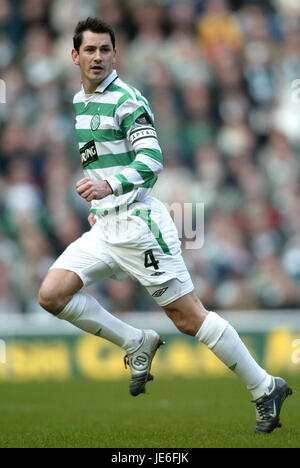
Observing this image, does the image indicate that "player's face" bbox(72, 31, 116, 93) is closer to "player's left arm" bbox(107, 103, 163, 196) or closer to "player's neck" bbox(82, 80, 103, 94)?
"player's neck" bbox(82, 80, 103, 94)

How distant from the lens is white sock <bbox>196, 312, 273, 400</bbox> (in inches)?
221

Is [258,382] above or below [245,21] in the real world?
below

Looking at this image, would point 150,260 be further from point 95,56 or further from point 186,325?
point 95,56

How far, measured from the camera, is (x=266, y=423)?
18.4 feet

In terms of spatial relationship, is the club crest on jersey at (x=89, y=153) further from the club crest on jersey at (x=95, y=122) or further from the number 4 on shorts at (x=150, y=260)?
the number 4 on shorts at (x=150, y=260)

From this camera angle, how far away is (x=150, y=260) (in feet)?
18.6

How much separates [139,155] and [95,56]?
2.32ft

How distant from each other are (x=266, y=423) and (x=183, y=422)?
1128 millimetres

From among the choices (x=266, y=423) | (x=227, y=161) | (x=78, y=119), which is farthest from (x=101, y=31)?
(x=227, y=161)
